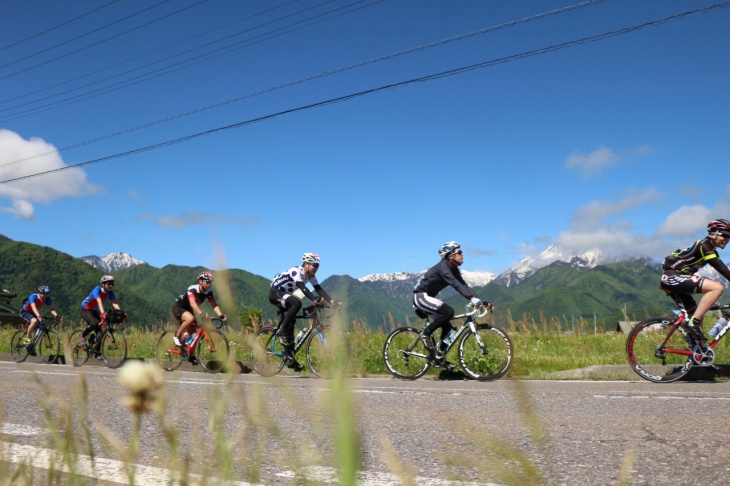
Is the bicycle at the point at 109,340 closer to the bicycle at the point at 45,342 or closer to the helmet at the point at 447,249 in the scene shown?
the bicycle at the point at 45,342

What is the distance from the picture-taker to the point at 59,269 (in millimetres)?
199000

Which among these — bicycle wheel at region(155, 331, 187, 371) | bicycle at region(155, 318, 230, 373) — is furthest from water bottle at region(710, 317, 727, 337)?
bicycle wheel at region(155, 331, 187, 371)

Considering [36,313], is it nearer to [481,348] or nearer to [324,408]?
[481,348]

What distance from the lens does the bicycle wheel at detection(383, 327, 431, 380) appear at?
11.3m

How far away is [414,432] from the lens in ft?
15.6

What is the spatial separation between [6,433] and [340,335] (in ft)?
15.3

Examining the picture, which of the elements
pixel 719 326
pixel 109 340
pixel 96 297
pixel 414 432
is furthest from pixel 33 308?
pixel 719 326

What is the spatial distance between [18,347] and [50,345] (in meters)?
1.36

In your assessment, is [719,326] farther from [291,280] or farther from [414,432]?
[414,432]

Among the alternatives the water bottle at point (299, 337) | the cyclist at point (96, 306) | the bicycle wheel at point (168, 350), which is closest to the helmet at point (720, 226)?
the water bottle at point (299, 337)

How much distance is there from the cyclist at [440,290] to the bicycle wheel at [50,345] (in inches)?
404

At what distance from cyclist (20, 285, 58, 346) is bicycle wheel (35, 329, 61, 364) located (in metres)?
0.30

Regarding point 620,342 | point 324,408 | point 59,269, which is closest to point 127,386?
point 324,408

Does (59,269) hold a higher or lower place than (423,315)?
higher
